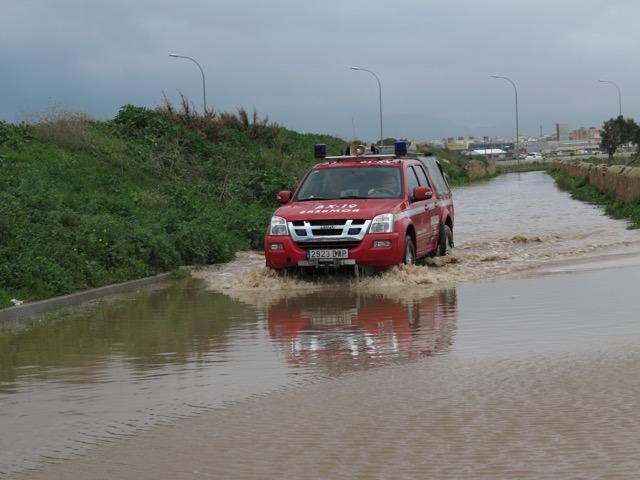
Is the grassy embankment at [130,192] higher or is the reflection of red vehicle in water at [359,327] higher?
the grassy embankment at [130,192]

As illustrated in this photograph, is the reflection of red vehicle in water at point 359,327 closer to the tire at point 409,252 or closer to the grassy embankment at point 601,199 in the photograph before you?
the tire at point 409,252

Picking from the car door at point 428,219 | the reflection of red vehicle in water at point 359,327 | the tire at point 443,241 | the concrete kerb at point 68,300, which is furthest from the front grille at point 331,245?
the tire at point 443,241

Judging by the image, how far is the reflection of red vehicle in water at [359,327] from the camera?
356 inches

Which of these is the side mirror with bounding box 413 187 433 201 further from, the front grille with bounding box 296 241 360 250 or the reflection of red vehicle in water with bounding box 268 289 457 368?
the reflection of red vehicle in water with bounding box 268 289 457 368

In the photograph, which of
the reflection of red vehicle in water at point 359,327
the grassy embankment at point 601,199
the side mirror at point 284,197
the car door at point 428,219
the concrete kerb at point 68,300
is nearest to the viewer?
the reflection of red vehicle in water at point 359,327

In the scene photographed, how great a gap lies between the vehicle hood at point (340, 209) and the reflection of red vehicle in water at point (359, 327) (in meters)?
1.21

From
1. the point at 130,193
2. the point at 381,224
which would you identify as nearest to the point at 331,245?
the point at 381,224

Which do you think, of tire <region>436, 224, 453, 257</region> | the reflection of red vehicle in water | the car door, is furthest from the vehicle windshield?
tire <region>436, 224, 453, 257</region>

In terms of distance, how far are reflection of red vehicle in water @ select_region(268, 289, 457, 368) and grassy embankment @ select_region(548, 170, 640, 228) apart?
42.9ft

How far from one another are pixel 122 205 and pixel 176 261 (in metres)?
4.53

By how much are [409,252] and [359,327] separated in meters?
4.69

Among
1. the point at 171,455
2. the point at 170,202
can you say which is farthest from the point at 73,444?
the point at 170,202

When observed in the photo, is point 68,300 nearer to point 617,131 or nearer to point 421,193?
point 421,193

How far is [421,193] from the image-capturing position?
624 inches
